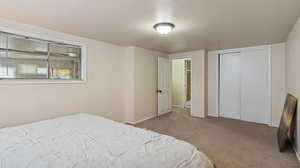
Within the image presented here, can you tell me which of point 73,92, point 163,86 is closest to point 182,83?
point 163,86

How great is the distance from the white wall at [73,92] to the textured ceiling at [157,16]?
337mm

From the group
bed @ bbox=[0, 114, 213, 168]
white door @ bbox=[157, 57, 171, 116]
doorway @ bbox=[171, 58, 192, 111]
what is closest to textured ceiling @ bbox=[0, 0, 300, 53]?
bed @ bbox=[0, 114, 213, 168]

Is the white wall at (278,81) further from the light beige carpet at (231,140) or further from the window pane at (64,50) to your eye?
the window pane at (64,50)

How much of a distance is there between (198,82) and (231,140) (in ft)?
6.88

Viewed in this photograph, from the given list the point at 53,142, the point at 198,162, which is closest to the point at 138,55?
the point at 53,142

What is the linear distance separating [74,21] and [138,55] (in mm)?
1975

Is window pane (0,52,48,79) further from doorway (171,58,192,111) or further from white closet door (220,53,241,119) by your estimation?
doorway (171,58,192,111)

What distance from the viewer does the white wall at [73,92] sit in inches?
92.7

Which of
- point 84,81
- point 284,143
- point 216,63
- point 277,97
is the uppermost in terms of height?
point 216,63

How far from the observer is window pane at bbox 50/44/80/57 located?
2.91m

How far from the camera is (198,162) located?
4.00ft

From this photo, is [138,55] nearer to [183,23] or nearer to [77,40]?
[77,40]

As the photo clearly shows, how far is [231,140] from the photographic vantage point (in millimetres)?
2936

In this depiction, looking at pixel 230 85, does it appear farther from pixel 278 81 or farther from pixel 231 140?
pixel 231 140
